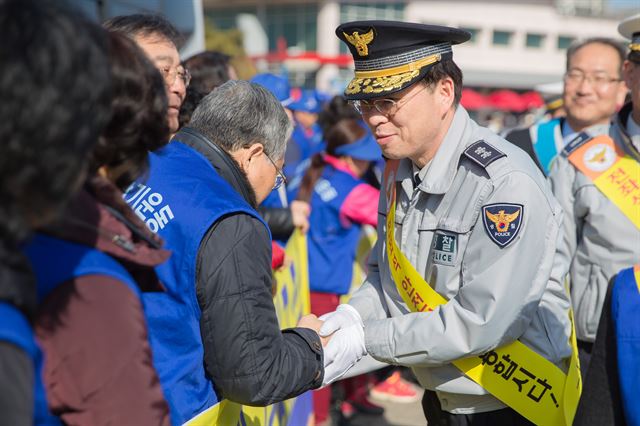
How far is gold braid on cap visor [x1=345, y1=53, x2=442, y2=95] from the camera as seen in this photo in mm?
2338

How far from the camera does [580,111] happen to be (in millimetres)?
4473

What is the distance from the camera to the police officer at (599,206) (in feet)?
10.5

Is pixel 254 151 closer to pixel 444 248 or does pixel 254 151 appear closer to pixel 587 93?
pixel 444 248

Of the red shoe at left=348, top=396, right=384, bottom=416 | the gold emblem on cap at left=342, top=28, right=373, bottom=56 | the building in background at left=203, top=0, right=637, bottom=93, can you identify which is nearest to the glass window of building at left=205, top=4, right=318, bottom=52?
the building in background at left=203, top=0, right=637, bottom=93

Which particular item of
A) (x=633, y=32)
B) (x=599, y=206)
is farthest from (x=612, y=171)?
(x=633, y=32)

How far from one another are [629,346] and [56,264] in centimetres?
134

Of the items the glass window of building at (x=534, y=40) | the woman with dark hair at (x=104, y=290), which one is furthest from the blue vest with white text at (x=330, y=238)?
the glass window of building at (x=534, y=40)

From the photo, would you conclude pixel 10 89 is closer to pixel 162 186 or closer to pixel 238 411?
pixel 162 186

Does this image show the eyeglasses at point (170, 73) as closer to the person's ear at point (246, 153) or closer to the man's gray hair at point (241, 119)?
→ the man's gray hair at point (241, 119)

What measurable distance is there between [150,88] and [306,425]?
2.73 meters

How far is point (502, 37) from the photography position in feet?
196

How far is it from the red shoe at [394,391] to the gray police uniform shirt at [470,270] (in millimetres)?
3197

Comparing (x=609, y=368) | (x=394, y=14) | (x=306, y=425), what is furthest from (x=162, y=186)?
(x=394, y=14)

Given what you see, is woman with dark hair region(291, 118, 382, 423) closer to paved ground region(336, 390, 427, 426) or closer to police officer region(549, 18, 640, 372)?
paved ground region(336, 390, 427, 426)
